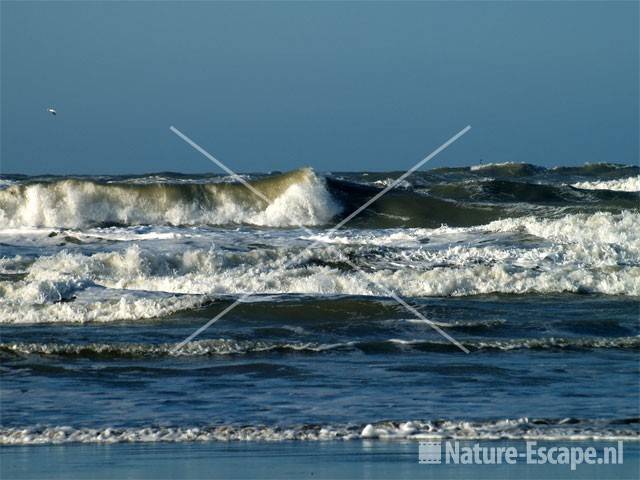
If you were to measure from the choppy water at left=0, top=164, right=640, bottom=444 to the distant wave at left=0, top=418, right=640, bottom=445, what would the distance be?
3 cm

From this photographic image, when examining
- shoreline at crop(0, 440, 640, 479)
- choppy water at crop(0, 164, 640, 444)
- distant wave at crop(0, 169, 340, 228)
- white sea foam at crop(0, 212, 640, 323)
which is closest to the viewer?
shoreline at crop(0, 440, 640, 479)

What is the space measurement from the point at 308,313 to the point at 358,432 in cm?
831

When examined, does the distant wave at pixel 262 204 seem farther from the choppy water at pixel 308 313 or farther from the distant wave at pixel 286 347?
the distant wave at pixel 286 347

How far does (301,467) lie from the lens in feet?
28.2

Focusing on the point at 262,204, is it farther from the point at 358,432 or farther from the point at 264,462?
the point at 264,462

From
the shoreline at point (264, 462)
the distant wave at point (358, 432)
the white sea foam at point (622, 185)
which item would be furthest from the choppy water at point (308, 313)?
the white sea foam at point (622, 185)

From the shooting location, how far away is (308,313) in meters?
18.2

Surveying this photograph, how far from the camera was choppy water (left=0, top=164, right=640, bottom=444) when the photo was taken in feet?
35.2

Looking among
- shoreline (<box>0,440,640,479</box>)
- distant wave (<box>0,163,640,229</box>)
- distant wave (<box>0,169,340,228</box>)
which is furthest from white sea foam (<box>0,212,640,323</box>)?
shoreline (<box>0,440,640,479</box>)

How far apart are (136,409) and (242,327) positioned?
233 inches

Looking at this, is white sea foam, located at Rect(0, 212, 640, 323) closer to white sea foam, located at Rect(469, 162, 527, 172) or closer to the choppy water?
the choppy water

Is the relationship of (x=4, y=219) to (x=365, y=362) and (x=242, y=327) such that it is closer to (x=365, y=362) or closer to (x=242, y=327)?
(x=242, y=327)

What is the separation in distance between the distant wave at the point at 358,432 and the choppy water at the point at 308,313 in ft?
0.10

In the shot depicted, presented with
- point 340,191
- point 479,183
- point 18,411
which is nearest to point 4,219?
point 340,191
